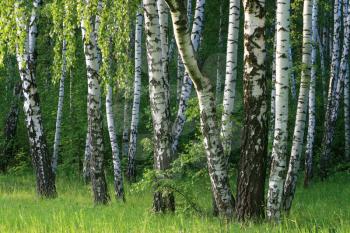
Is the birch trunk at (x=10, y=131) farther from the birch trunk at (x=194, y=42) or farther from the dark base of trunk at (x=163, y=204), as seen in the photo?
the dark base of trunk at (x=163, y=204)

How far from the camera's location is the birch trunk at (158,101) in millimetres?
8891

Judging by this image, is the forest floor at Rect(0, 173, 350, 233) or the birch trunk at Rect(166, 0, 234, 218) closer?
the forest floor at Rect(0, 173, 350, 233)

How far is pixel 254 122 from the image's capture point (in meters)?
7.08

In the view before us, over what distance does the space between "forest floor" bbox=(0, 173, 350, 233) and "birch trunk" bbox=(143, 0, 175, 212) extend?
0.40 meters

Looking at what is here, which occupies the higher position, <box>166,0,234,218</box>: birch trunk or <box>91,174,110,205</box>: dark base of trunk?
<box>166,0,234,218</box>: birch trunk

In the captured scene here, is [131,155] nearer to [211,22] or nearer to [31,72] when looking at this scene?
[31,72]

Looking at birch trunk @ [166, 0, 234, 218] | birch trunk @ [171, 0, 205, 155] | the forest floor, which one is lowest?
the forest floor

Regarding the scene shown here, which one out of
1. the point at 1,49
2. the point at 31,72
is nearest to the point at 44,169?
Result: the point at 31,72

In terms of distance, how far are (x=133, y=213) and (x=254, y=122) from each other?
9.62 ft

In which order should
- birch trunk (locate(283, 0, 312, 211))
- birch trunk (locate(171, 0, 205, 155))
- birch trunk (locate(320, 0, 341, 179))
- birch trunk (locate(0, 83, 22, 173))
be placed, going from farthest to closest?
birch trunk (locate(0, 83, 22, 173))
birch trunk (locate(320, 0, 341, 179))
birch trunk (locate(171, 0, 205, 155))
birch trunk (locate(283, 0, 312, 211))

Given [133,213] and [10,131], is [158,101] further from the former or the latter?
[10,131]

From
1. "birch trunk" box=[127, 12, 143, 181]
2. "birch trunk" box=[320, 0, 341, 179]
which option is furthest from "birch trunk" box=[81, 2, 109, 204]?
"birch trunk" box=[320, 0, 341, 179]

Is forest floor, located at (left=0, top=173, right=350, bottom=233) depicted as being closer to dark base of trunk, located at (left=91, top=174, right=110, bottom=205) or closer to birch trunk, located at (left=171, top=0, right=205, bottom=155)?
dark base of trunk, located at (left=91, top=174, right=110, bottom=205)

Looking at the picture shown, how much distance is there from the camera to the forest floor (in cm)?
631
